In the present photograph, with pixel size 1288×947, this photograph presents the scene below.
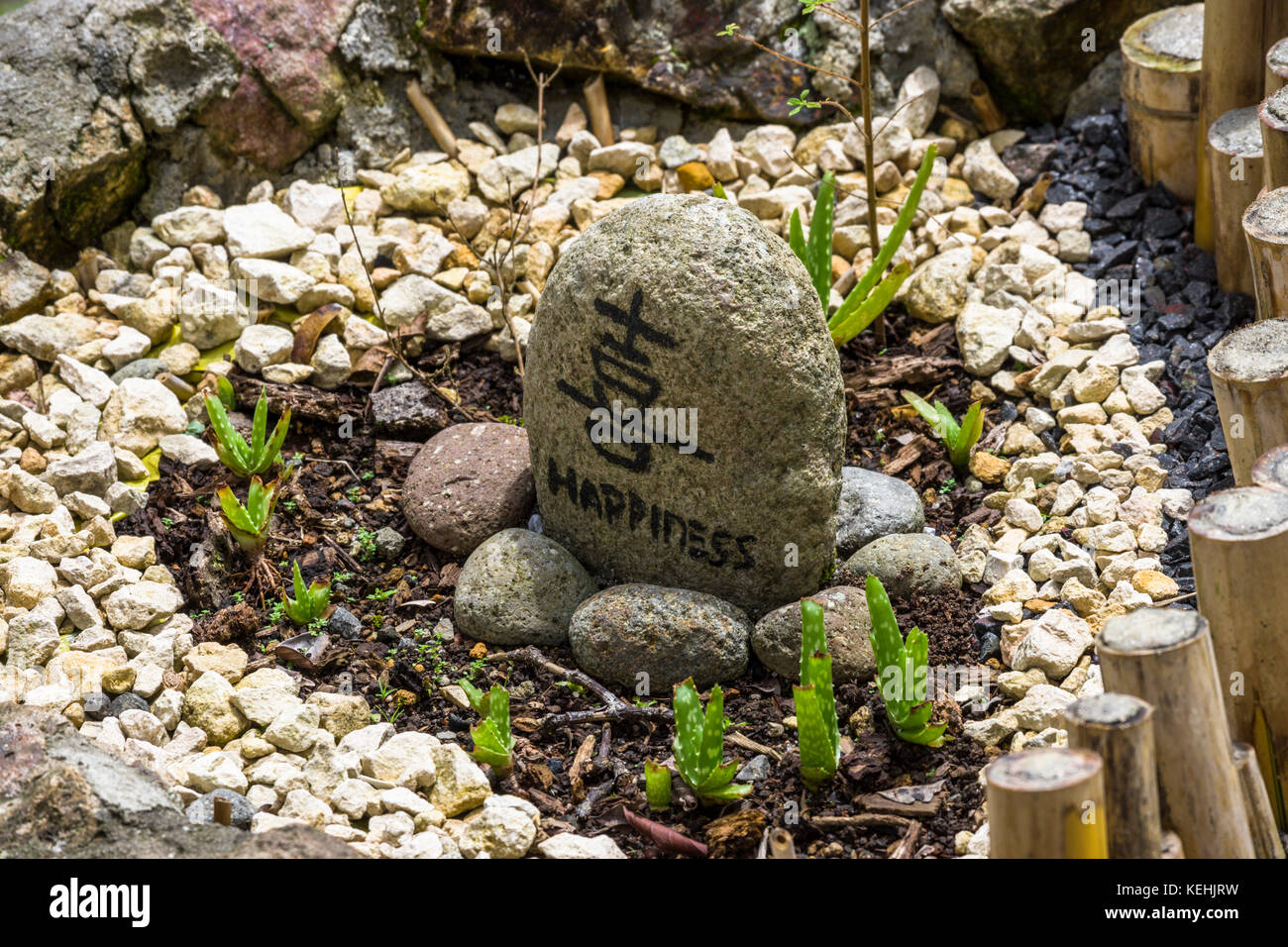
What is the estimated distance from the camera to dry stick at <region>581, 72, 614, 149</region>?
5.58m

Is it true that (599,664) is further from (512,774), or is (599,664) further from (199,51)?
(199,51)

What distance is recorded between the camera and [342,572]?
4.21 m

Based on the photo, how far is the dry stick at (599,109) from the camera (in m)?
5.58

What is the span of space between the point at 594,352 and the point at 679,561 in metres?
0.66

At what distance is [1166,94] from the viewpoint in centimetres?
495

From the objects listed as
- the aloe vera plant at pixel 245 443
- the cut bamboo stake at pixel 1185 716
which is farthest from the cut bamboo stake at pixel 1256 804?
the aloe vera plant at pixel 245 443

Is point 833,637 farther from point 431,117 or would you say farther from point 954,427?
point 431,117

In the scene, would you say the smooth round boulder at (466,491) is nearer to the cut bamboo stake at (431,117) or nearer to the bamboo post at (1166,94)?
the cut bamboo stake at (431,117)

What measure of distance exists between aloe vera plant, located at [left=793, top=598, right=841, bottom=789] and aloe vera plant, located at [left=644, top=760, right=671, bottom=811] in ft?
1.12

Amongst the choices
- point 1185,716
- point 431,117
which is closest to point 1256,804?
point 1185,716

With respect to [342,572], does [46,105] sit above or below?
above
